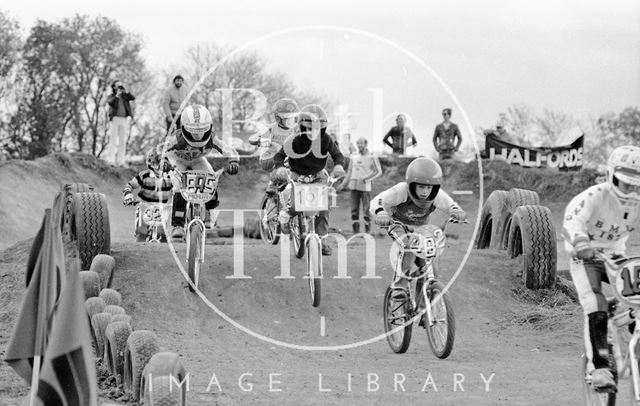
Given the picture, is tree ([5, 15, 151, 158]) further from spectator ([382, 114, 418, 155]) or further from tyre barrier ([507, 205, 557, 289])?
tyre barrier ([507, 205, 557, 289])

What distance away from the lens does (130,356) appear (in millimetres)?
8344

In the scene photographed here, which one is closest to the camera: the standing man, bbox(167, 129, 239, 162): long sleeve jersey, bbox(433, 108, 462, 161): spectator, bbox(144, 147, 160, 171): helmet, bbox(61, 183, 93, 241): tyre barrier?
bbox(167, 129, 239, 162): long sleeve jersey

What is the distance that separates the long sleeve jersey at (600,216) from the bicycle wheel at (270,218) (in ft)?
22.1

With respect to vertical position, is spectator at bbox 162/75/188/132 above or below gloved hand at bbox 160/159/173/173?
above

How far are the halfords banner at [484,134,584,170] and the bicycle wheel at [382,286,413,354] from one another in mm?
19767

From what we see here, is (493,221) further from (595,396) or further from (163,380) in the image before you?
(163,380)

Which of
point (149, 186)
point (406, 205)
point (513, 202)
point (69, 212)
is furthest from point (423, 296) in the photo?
point (149, 186)

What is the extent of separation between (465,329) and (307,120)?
10.3 ft

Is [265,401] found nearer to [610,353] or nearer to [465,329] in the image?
[610,353]

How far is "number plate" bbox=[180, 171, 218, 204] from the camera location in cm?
1275

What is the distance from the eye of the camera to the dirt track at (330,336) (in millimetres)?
8938

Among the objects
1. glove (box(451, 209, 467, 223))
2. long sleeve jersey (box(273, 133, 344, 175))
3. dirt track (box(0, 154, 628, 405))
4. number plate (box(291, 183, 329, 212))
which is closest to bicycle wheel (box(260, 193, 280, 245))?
dirt track (box(0, 154, 628, 405))

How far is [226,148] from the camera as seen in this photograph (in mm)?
13430

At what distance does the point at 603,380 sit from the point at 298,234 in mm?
6692
